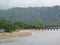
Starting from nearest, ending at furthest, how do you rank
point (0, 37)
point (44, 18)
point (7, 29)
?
point (0, 37) < point (7, 29) < point (44, 18)

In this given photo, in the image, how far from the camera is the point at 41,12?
167750 millimetres

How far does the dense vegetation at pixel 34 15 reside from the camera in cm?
15112

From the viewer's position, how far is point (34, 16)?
552ft

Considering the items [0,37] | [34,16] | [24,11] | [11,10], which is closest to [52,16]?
[34,16]

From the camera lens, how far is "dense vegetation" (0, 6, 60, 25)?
5950 inches

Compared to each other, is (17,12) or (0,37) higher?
(0,37)

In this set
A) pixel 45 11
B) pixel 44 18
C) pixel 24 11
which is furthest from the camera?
pixel 24 11

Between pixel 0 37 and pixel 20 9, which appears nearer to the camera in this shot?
pixel 0 37

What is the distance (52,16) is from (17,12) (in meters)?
37.4

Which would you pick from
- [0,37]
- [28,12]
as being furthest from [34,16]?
[0,37]

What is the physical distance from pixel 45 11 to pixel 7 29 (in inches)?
4189

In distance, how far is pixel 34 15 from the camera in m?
170

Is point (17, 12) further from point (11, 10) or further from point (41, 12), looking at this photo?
point (41, 12)

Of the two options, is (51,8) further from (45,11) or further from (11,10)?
(11,10)
